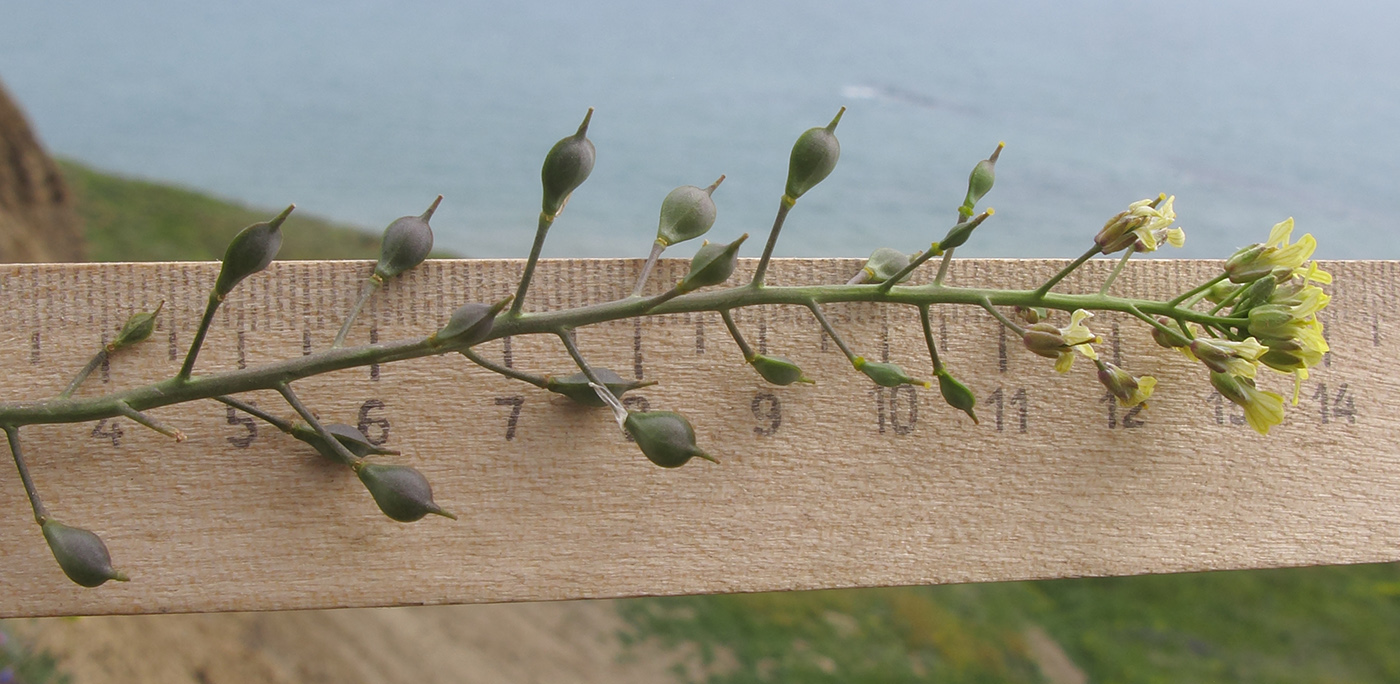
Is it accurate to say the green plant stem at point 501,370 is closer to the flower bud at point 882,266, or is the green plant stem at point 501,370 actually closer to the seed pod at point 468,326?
the seed pod at point 468,326

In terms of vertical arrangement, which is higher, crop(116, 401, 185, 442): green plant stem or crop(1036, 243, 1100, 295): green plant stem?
crop(1036, 243, 1100, 295): green plant stem

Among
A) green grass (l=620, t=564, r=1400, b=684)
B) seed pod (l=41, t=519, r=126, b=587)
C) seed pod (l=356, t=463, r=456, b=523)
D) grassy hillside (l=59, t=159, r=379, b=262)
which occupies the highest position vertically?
grassy hillside (l=59, t=159, r=379, b=262)

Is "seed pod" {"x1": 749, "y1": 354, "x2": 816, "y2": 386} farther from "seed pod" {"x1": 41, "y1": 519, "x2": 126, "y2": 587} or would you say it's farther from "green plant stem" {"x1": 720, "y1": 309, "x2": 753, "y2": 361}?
"seed pod" {"x1": 41, "y1": 519, "x2": 126, "y2": 587}

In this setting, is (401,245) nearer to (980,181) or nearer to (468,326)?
(468,326)

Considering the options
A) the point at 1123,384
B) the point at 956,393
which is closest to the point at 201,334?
the point at 956,393

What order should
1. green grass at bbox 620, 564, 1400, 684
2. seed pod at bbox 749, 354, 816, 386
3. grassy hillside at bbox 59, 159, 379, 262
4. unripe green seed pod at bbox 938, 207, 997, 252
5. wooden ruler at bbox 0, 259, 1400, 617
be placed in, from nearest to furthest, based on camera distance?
unripe green seed pod at bbox 938, 207, 997, 252 → seed pod at bbox 749, 354, 816, 386 → wooden ruler at bbox 0, 259, 1400, 617 → green grass at bbox 620, 564, 1400, 684 → grassy hillside at bbox 59, 159, 379, 262

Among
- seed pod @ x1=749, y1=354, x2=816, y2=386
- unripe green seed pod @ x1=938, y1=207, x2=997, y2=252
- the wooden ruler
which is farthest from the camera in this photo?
the wooden ruler

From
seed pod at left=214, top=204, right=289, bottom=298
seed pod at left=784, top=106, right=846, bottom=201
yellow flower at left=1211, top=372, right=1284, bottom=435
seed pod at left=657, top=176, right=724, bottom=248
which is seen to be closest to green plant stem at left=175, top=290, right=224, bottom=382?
seed pod at left=214, top=204, right=289, bottom=298
